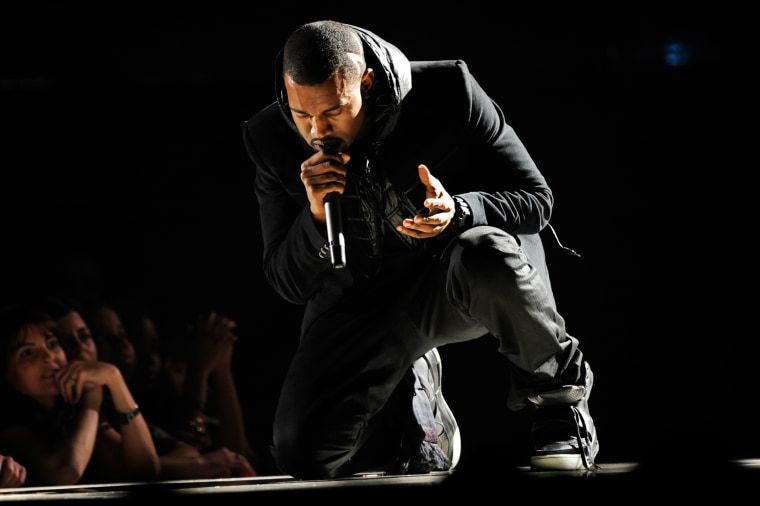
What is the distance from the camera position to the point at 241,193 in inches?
104

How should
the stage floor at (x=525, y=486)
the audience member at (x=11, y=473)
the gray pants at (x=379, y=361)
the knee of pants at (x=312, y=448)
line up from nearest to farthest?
the stage floor at (x=525, y=486) < the gray pants at (x=379, y=361) < the knee of pants at (x=312, y=448) < the audience member at (x=11, y=473)

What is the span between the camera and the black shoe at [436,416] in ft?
5.98

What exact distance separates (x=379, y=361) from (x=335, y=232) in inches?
14.8

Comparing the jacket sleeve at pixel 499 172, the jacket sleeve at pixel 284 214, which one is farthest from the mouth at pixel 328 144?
the jacket sleeve at pixel 499 172

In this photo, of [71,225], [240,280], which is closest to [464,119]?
[240,280]

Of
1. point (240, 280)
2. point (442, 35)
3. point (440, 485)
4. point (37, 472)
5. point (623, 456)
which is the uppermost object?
point (442, 35)

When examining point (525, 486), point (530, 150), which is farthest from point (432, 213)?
point (530, 150)

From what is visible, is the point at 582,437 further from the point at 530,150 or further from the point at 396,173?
the point at 530,150

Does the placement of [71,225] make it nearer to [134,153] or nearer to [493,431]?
[134,153]

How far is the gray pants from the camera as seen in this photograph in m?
1.56

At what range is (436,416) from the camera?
1864 mm

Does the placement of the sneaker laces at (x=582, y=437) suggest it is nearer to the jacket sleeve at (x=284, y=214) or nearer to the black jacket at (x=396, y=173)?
the black jacket at (x=396, y=173)

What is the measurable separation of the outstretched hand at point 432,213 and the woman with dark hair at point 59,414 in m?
1.34

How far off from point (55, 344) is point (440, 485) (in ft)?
6.40
